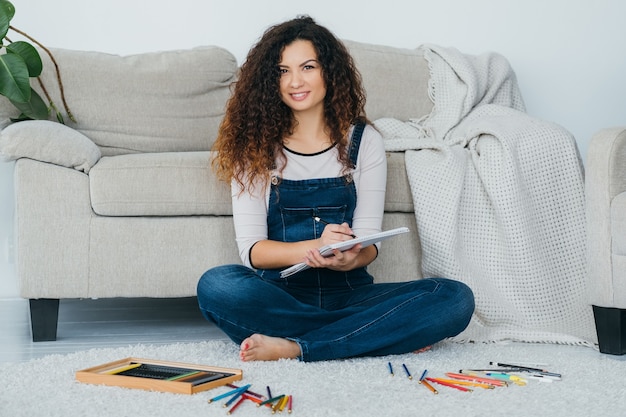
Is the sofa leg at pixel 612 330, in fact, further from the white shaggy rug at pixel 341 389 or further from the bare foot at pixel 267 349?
the bare foot at pixel 267 349

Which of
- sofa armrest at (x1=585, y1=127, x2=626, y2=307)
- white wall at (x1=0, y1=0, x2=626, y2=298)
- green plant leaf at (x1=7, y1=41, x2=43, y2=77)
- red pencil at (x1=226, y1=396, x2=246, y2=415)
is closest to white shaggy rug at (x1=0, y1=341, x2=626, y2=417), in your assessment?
red pencil at (x1=226, y1=396, x2=246, y2=415)

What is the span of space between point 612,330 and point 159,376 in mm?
1086

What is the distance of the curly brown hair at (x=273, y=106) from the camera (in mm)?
2088

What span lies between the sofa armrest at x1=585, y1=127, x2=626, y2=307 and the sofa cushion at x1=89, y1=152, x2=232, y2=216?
0.92m

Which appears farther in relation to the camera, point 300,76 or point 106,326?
point 106,326

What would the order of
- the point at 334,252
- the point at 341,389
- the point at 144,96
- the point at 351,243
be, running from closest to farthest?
the point at 341,389, the point at 351,243, the point at 334,252, the point at 144,96

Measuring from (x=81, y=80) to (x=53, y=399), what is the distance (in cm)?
142

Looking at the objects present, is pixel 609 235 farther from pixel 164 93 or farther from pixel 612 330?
pixel 164 93

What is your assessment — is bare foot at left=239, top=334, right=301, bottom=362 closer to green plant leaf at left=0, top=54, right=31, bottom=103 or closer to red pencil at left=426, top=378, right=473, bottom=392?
red pencil at left=426, top=378, right=473, bottom=392

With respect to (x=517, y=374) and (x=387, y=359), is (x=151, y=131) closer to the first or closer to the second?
(x=387, y=359)

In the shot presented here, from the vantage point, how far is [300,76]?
208 centimetres

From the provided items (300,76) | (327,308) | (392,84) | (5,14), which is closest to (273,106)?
(300,76)

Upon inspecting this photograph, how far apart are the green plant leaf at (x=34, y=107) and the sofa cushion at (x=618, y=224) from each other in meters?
1.55

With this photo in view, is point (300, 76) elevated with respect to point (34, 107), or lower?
elevated
